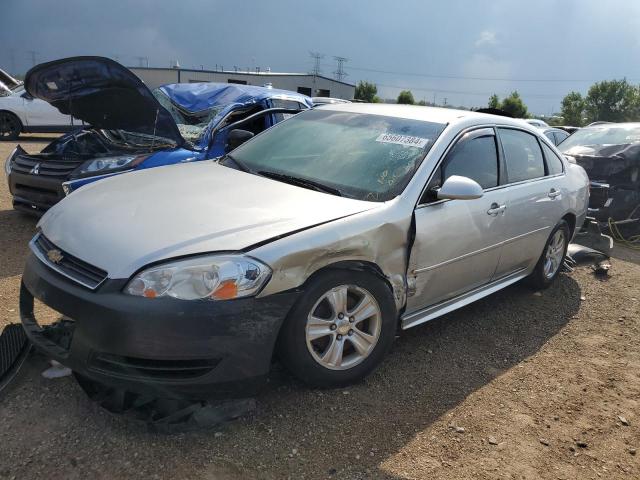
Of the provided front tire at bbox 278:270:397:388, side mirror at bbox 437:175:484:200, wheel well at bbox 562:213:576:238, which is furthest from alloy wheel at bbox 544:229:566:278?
front tire at bbox 278:270:397:388

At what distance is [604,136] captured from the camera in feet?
27.4

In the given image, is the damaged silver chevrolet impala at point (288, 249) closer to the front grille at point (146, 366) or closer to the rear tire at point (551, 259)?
the front grille at point (146, 366)

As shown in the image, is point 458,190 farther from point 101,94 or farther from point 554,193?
point 101,94

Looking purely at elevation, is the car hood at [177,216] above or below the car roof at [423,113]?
below

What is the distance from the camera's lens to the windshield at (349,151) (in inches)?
127

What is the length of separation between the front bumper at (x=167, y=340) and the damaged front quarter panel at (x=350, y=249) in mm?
146

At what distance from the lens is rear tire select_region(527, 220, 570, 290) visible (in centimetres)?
471

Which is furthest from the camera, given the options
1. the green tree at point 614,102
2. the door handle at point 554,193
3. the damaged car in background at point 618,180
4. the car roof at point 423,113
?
the green tree at point 614,102

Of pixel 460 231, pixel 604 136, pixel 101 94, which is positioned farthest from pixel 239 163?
pixel 604 136

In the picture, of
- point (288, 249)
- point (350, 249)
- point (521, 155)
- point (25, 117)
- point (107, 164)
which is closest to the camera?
point (288, 249)

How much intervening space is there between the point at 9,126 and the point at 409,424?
1428 centimetres

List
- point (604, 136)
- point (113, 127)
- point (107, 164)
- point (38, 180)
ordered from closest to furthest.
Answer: point (107, 164)
point (38, 180)
point (113, 127)
point (604, 136)

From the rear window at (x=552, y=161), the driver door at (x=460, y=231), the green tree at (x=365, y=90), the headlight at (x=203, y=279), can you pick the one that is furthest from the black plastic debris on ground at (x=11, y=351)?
the green tree at (x=365, y=90)

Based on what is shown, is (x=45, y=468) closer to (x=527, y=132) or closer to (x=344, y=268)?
(x=344, y=268)
